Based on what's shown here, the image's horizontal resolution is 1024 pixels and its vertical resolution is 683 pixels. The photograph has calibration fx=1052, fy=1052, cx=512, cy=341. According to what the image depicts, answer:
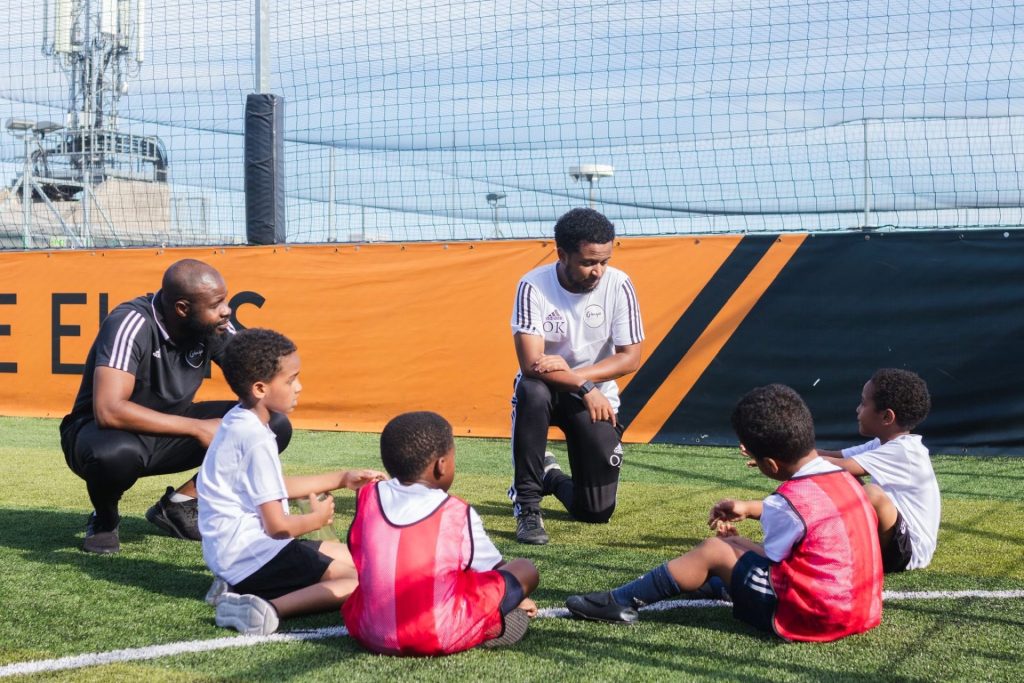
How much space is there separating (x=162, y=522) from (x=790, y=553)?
257 centimetres

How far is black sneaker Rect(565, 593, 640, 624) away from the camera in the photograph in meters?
3.04

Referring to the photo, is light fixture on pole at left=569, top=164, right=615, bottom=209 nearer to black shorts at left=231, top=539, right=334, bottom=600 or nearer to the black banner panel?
the black banner panel

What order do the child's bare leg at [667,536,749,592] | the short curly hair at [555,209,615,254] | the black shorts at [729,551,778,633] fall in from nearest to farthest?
the black shorts at [729,551,778,633] < the child's bare leg at [667,536,749,592] < the short curly hair at [555,209,615,254]

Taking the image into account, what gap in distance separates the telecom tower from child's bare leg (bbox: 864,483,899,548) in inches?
254

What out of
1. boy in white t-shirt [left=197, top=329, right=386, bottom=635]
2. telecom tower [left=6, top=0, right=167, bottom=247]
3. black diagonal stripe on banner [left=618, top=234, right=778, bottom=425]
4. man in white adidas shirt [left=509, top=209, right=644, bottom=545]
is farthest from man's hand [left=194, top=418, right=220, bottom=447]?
telecom tower [left=6, top=0, right=167, bottom=247]

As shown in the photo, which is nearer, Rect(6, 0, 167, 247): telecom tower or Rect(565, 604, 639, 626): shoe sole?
Rect(565, 604, 639, 626): shoe sole

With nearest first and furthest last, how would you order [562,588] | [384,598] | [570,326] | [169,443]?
[384,598] < [562,588] < [169,443] < [570,326]

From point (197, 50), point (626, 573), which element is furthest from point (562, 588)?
point (197, 50)

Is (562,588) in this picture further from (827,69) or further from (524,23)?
(524,23)

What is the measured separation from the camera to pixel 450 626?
270 cm

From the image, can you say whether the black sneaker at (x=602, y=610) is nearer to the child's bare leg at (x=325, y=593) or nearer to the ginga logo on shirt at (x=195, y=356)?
the child's bare leg at (x=325, y=593)

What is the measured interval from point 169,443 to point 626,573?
74.1 inches

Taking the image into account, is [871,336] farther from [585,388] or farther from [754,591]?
[754,591]

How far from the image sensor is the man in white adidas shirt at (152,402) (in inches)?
154
